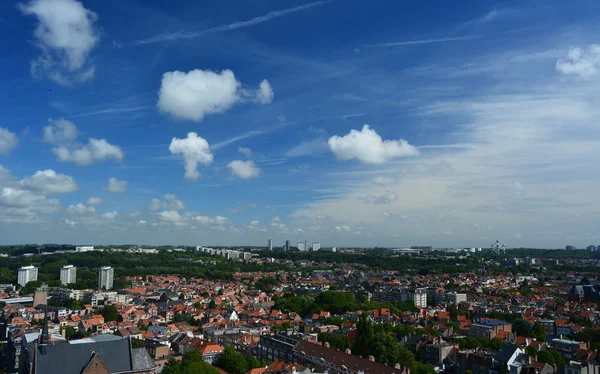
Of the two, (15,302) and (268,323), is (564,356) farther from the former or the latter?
(15,302)

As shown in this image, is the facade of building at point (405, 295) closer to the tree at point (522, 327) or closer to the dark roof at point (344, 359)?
the tree at point (522, 327)

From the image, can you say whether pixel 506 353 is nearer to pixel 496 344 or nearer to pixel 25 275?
pixel 496 344

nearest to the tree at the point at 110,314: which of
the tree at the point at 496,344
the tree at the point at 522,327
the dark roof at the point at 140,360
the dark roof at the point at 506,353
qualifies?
the dark roof at the point at 140,360

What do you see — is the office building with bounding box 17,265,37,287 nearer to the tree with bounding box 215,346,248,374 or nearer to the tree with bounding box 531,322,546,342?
the tree with bounding box 215,346,248,374

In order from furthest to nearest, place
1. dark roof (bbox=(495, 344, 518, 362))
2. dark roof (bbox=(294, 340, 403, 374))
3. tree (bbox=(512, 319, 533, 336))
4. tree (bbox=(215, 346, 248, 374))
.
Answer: tree (bbox=(512, 319, 533, 336)) < dark roof (bbox=(495, 344, 518, 362)) < tree (bbox=(215, 346, 248, 374)) < dark roof (bbox=(294, 340, 403, 374))

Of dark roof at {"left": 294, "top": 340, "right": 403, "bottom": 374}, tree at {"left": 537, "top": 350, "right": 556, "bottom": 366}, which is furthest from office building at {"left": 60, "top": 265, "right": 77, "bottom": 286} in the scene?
tree at {"left": 537, "top": 350, "right": 556, "bottom": 366}

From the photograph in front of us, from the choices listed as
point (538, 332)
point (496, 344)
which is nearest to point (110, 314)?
point (496, 344)
